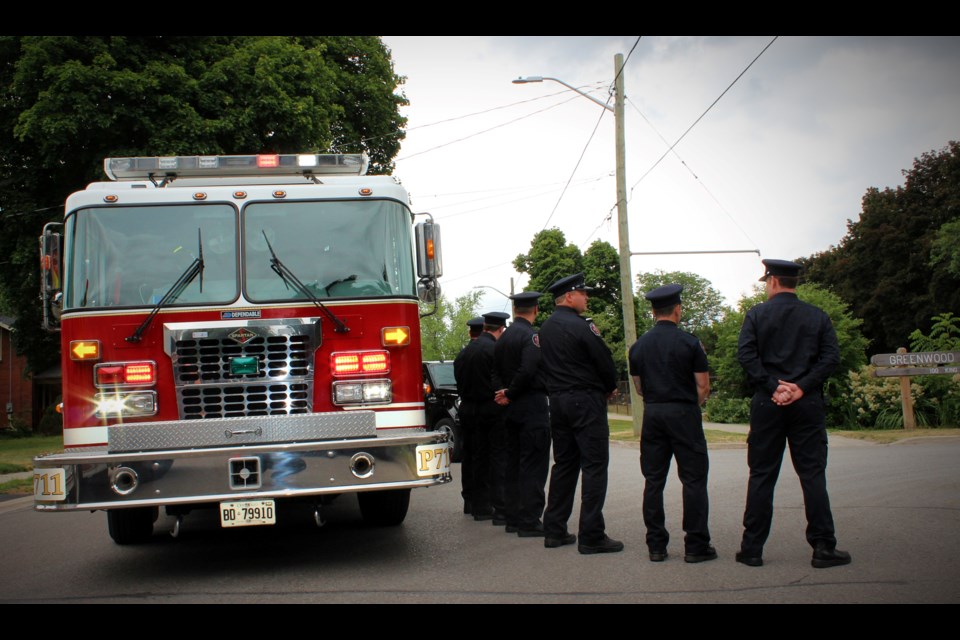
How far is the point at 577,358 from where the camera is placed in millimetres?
7270

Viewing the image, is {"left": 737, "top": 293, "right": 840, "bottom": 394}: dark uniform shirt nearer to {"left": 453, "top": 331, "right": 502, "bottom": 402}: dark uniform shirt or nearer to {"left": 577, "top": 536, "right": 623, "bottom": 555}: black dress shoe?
{"left": 577, "top": 536, "right": 623, "bottom": 555}: black dress shoe

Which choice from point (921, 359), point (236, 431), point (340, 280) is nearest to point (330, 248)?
point (340, 280)

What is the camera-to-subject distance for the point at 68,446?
6.68 metres

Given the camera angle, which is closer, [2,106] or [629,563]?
[629,563]

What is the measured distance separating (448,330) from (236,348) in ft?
202

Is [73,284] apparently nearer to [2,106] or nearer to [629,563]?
[629,563]

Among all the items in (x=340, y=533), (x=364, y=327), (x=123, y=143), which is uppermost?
(x=123, y=143)

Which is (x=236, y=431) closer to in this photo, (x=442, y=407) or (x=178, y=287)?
(x=178, y=287)

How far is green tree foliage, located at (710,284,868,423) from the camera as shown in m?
21.7

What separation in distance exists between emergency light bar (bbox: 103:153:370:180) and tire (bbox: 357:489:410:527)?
9.56ft

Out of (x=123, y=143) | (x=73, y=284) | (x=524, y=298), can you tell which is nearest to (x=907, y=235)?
(x=123, y=143)

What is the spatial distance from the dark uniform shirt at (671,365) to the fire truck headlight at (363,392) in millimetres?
1809

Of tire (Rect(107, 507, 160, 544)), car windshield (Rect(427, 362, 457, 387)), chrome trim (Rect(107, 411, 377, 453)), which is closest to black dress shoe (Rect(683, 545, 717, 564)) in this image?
chrome trim (Rect(107, 411, 377, 453))
